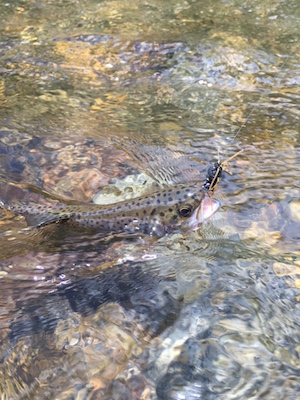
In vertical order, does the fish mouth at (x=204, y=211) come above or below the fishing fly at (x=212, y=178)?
below

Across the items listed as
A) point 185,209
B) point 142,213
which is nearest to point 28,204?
point 142,213

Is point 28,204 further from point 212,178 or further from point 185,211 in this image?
point 212,178

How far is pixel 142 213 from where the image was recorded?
5.18 meters

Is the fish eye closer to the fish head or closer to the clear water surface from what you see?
the fish head

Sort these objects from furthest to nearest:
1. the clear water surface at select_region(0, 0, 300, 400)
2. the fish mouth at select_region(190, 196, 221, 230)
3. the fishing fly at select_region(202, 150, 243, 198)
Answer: the fish mouth at select_region(190, 196, 221, 230) → the fishing fly at select_region(202, 150, 243, 198) → the clear water surface at select_region(0, 0, 300, 400)

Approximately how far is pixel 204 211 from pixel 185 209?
0.81 ft

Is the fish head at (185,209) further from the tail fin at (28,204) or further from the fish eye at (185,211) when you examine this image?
the tail fin at (28,204)

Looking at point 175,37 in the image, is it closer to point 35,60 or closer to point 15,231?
point 35,60

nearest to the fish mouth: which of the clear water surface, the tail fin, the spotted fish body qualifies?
the spotted fish body

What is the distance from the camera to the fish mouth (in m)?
5.02

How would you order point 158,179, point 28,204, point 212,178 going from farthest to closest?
point 158,179
point 28,204
point 212,178

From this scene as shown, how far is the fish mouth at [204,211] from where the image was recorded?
502 cm

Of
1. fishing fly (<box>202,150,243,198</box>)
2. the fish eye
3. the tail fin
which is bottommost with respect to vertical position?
the fish eye

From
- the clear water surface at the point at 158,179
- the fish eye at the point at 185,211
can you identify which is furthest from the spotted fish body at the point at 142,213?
the clear water surface at the point at 158,179
